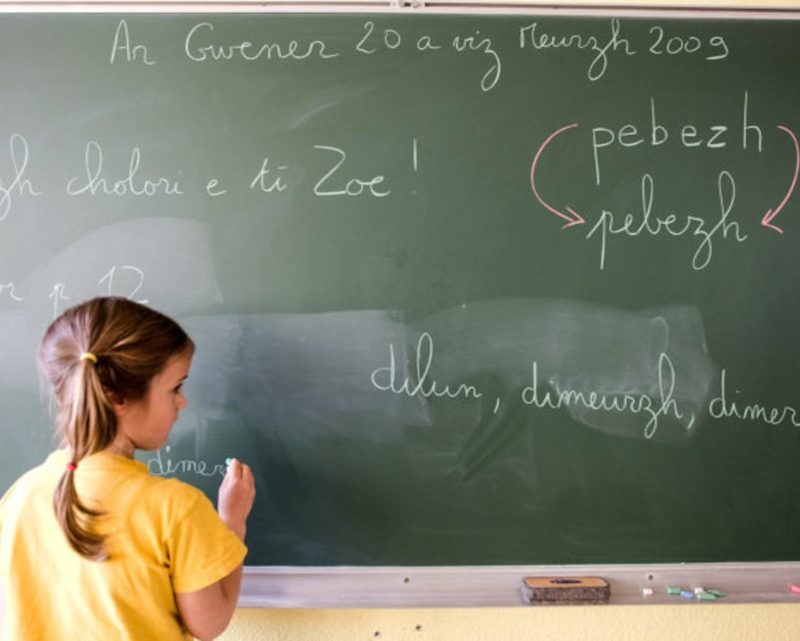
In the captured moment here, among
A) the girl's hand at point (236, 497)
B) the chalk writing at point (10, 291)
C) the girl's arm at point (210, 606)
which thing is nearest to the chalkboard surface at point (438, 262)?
the chalk writing at point (10, 291)

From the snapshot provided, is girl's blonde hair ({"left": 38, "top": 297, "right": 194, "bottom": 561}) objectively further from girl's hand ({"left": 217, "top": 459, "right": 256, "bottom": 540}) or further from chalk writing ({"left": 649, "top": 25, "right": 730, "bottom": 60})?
chalk writing ({"left": 649, "top": 25, "right": 730, "bottom": 60})

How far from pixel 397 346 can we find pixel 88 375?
0.90 m

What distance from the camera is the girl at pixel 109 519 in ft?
4.90

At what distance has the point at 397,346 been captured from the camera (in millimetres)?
2090

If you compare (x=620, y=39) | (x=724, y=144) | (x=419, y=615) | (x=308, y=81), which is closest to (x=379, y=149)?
(x=308, y=81)

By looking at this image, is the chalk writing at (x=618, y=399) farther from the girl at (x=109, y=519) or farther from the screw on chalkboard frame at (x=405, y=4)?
the screw on chalkboard frame at (x=405, y=4)

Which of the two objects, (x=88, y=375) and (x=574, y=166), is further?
(x=574, y=166)

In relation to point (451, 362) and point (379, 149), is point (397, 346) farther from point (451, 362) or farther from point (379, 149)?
point (379, 149)

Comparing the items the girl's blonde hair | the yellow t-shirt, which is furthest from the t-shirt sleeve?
the girl's blonde hair

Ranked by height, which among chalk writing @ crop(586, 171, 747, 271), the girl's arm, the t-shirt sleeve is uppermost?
chalk writing @ crop(586, 171, 747, 271)

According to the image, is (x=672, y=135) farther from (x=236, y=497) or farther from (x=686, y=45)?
(x=236, y=497)

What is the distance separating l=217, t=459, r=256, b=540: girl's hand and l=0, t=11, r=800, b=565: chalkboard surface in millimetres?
174

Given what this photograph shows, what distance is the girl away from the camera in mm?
1492

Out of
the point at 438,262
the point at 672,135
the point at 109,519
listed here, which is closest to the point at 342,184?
the point at 438,262
